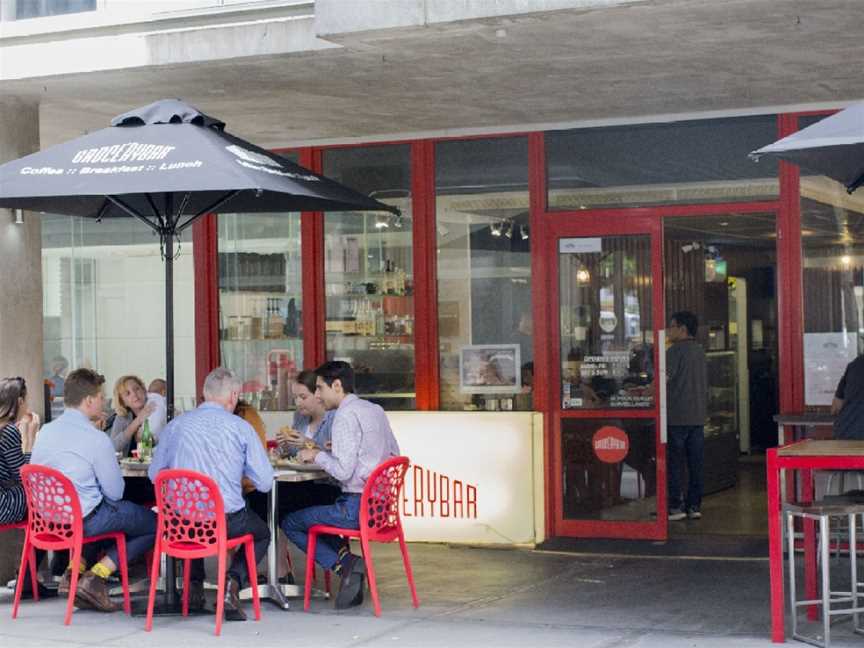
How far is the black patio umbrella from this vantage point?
299 inches

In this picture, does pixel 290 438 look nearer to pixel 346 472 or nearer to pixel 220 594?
pixel 346 472

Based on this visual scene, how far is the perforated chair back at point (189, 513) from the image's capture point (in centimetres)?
749

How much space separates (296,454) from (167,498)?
57.4 inches

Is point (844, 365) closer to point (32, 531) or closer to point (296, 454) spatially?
point (296, 454)

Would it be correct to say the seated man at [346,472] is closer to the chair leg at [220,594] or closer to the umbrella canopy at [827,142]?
the chair leg at [220,594]

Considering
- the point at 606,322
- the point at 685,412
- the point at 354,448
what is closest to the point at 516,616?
the point at 354,448

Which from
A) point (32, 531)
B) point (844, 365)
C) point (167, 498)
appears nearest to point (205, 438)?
point (167, 498)

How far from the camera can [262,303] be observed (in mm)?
12016

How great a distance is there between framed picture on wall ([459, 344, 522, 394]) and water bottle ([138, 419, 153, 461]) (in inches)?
114

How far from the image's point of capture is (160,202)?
30.9ft

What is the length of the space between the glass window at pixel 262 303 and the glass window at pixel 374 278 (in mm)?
324

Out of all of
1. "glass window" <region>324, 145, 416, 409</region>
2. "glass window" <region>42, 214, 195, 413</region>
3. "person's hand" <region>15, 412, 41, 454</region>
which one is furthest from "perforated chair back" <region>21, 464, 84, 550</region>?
"glass window" <region>42, 214, 195, 413</region>

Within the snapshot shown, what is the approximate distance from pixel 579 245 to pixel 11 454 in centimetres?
457

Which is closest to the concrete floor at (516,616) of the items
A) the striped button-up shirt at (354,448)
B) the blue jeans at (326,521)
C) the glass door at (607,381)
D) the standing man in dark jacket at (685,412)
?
the blue jeans at (326,521)
